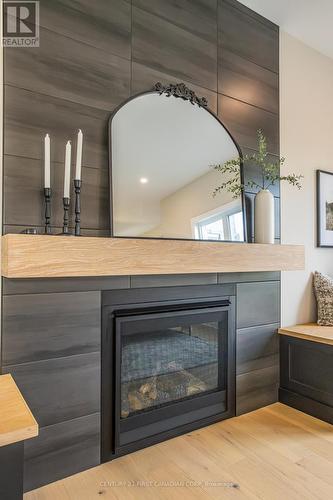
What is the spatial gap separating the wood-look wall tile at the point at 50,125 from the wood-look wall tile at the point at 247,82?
1037 mm

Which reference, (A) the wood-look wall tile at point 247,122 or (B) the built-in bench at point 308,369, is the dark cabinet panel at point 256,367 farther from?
(A) the wood-look wall tile at point 247,122

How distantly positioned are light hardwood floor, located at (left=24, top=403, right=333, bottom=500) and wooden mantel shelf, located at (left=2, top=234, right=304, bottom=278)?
1057 mm

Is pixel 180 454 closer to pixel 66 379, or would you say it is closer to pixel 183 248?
pixel 66 379

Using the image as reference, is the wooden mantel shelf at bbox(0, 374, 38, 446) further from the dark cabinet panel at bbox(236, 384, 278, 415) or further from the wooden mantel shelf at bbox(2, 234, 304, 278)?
the dark cabinet panel at bbox(236, 384, 278, 415)

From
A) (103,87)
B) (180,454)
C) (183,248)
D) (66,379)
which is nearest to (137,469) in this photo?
(180,454)

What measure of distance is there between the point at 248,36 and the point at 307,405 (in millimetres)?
2788

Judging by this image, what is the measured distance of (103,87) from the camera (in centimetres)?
185

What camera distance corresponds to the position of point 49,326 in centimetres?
164

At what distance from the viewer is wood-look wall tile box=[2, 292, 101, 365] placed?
61.2 inches

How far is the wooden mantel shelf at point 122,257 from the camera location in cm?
138

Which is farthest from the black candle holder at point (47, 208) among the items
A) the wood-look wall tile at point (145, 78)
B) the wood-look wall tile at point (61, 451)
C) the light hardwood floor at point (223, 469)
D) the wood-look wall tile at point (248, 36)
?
the wood-look wall tile at point (248, 36)

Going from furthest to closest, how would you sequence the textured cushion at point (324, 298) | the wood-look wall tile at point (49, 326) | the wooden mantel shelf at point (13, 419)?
the textured cushion at point (324, 298), the wood-look wall tile at point (49, 326), the wooden mantel shelf at point (13, 419)

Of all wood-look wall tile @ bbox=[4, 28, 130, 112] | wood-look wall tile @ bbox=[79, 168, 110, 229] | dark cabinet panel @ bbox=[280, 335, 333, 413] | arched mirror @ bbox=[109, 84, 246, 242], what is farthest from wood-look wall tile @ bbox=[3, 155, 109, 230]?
dark cabinet panel @ bbox=[280, 335, 333, 413]

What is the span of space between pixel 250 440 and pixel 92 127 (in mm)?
2096
